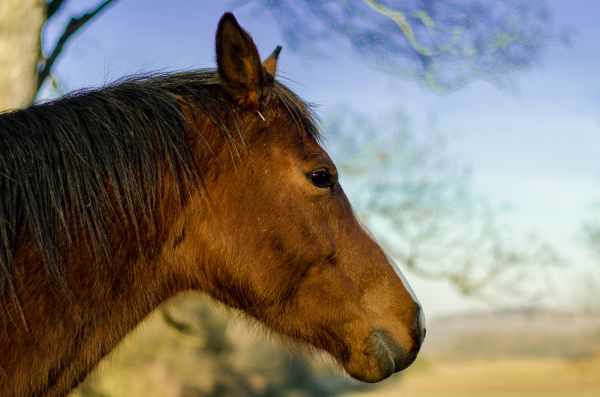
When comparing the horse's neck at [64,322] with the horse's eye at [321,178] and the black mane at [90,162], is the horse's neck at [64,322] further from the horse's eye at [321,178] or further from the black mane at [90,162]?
the horse's eye at [321,178]

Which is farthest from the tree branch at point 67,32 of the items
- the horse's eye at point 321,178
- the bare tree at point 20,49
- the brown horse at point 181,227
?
the horse's eye at point 321,178

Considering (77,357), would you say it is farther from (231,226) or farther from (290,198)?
(290,198)

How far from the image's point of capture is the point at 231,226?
2746 mm

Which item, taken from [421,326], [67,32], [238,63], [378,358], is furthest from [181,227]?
[67,32]

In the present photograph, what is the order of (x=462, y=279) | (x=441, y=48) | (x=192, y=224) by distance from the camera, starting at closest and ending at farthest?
(x=192, y=224) < (x=441, y=48) < (x=462, y=279)

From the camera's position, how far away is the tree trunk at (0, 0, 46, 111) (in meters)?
6.25

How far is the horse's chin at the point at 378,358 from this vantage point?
2.90 metres

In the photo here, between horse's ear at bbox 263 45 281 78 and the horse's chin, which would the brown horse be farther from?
horse's ear at bbox 263 45 281 78

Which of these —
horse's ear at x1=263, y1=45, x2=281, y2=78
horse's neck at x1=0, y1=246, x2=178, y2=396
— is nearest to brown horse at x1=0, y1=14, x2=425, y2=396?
horse's neck at x1=0, y1=246, x2=178, y2=396

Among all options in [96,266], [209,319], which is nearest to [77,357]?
[96,266]

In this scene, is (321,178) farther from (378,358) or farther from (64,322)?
(64,322)

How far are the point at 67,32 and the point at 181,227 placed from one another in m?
6.08

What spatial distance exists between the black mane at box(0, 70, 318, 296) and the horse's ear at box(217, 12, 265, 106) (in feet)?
0.33

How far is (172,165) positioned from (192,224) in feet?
0.84
